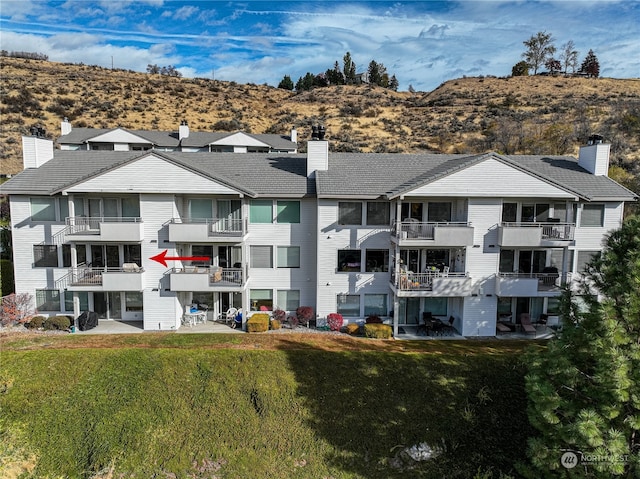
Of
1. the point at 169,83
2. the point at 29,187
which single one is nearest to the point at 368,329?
the point at 29,187

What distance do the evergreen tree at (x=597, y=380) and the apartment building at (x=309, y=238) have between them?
8564 millimetres

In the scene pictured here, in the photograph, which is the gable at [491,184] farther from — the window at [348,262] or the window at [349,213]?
the window at [348,262]

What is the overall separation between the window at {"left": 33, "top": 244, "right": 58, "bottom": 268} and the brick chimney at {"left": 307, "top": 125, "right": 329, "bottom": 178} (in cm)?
1465

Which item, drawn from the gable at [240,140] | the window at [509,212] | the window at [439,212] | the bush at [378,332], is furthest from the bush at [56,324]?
the gable at [240,140]

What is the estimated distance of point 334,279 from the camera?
20359mm

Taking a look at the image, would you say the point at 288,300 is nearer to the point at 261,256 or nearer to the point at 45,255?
the point at 261,256

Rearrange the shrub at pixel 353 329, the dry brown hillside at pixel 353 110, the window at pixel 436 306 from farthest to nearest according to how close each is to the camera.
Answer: the dry brown hillside at pixel 353 110 < the window at pixel 436 306 < the shrub at pixel 353 329

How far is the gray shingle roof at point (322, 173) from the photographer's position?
1939 cm

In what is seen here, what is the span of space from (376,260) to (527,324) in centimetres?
890

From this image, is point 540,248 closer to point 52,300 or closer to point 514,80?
point 52,300

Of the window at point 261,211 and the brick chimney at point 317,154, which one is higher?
the brick chimney at point 317,154

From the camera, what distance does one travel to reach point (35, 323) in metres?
19.4

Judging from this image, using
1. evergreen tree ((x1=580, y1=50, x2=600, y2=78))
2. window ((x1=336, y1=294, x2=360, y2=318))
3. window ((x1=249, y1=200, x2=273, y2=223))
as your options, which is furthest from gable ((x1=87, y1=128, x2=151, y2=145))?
evergreen tree ((x1=580, y1=50, x2=600, y2=78))

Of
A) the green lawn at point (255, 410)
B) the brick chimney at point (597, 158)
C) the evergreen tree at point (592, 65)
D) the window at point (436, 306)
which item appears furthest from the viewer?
the evergreen tree at point (592, 65)
